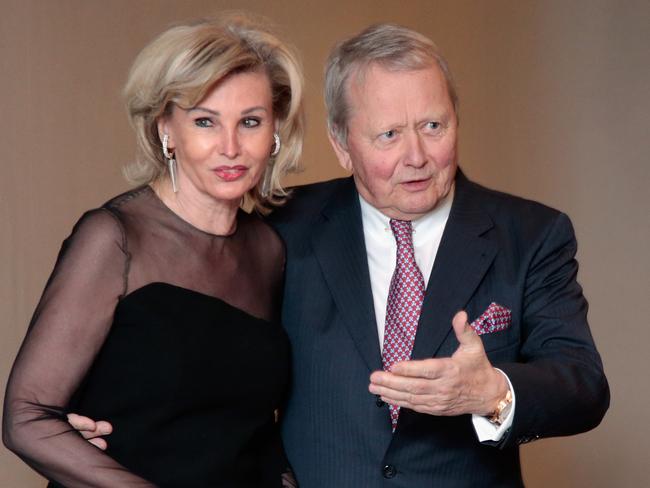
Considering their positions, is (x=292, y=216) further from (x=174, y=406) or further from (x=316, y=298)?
(x=174, y=406)

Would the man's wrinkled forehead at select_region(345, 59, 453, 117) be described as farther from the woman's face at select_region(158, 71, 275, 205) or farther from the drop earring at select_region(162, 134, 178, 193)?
the drop earring at select_region(162, 134, 178, 193)

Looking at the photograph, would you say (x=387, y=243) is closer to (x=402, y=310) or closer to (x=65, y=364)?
(x=402, y=310)

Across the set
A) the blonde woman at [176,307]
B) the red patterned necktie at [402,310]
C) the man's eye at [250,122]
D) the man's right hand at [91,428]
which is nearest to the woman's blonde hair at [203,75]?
the blonde woman at [176,307]

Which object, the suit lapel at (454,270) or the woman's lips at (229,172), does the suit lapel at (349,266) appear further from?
the woman's lips at (229,172)

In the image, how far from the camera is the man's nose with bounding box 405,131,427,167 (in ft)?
8.99

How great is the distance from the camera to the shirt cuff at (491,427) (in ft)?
8.04

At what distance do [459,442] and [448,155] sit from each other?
678 millimetres

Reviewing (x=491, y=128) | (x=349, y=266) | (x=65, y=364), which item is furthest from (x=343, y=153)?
(x=491, y=128)

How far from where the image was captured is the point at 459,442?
2693 millimetres

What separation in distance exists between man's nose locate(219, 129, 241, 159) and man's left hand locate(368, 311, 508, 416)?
0.64 metres

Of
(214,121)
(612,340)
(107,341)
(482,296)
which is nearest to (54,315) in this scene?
(107,341)

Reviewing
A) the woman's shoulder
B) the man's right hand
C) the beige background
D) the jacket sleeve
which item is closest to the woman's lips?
the woman's shoulder

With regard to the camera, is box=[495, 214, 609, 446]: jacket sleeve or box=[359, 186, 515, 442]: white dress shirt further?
box=[359, 186, 515, 442]: white dress shirt

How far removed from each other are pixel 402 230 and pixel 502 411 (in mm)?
587
